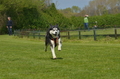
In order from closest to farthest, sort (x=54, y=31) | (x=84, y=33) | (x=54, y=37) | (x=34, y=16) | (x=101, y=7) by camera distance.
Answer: (x=54, y=31), (x=54, y=37), (x=84, y=33), (x=34, y=16), (x=101, y=7)

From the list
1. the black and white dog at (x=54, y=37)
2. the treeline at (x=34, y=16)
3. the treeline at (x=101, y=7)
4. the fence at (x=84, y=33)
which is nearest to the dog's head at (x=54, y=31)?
the black and white dog at (x=54, y=37)

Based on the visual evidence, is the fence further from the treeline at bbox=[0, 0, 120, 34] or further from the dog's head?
the dog's head

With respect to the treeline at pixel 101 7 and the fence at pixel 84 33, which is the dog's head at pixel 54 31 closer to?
the fence at pixel 84 33

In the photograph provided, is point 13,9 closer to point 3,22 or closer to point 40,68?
point 3,22

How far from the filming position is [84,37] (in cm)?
2442

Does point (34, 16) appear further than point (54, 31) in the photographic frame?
Yes

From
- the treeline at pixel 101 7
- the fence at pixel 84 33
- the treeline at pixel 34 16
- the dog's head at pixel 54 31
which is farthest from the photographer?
the treeline at pixel 101 7

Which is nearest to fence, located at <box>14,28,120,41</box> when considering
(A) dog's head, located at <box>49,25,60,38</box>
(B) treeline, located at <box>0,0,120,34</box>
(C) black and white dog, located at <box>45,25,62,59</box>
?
(B) treeline, located at <box>0,0,120,34</box>

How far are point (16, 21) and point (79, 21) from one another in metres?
11.9

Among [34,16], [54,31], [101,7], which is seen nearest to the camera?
[54,31]

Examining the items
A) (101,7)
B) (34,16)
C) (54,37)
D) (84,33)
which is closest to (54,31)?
(54,37)

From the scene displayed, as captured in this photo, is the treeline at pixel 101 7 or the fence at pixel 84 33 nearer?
the fence at pixel 84 33

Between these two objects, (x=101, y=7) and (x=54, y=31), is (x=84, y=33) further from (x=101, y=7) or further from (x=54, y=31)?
(x=101, y=7)

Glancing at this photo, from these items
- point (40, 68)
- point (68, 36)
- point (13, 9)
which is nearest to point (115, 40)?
point (68, 36)
